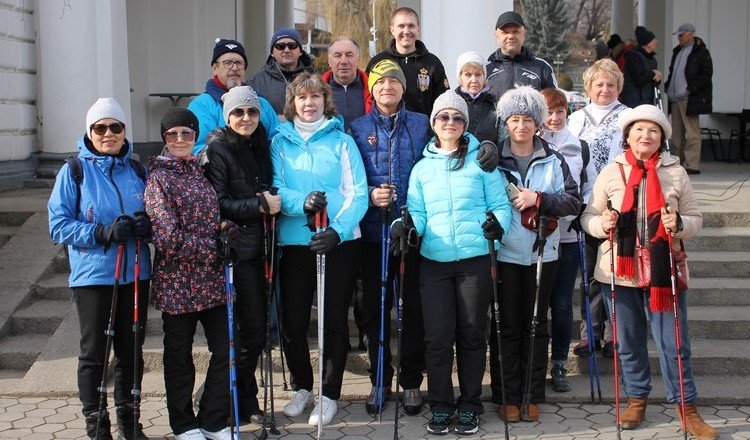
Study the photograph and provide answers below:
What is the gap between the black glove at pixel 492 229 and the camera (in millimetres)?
5176

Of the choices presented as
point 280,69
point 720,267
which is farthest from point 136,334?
point 720,267

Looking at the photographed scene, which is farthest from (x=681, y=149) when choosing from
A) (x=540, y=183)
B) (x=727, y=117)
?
(x=540, y=183)

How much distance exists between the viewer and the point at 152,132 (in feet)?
43.9

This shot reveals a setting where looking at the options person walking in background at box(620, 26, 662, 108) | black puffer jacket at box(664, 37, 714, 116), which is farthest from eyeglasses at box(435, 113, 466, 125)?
black puffer jacket at box(664, 37, 714, 116)

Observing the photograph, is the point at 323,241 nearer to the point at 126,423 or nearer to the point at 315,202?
the point at 315,202

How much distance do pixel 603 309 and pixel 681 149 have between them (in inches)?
265

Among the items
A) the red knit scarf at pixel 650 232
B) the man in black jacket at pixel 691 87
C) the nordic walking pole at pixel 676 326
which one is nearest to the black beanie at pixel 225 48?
the red knit scarf at pixel 650 232

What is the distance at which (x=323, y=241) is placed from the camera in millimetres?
5160

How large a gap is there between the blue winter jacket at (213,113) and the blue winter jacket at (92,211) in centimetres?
75

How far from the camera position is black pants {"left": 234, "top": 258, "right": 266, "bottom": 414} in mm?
5328

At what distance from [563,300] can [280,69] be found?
7.82ft

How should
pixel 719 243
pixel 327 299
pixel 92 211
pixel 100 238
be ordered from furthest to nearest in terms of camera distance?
pixel 719 243, pixel 327 299, pixel 92 211, pixel 100 238

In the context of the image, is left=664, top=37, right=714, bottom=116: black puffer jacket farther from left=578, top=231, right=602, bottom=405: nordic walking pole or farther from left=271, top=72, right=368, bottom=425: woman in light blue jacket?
left=271, top=72, right=368, bottom=425: woman in light blue jacket

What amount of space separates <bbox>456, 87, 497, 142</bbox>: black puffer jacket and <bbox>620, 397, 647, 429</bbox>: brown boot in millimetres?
1774
